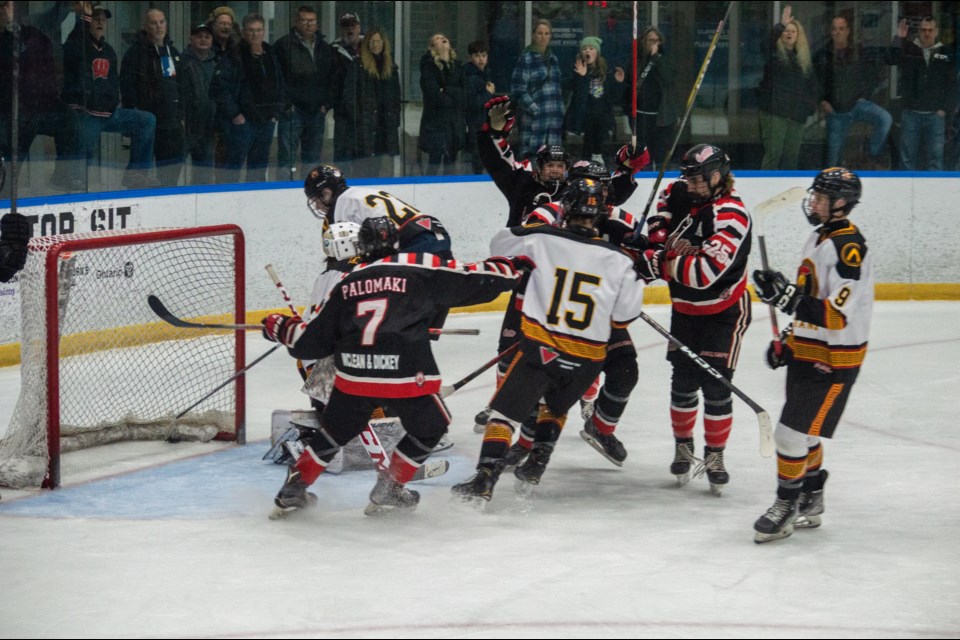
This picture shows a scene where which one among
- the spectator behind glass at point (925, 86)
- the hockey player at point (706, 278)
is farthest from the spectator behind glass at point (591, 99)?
the hockey player at point (706, 278)

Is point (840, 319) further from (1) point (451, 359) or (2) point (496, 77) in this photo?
(2) point (496, 77)

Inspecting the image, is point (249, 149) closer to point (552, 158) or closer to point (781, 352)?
point (552, 158)

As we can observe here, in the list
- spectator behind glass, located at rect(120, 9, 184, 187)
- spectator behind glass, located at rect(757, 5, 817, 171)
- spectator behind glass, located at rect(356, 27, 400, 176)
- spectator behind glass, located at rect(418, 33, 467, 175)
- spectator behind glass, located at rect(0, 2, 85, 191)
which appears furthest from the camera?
spectator behind glass, located at rect(757, 5, 817, 171)

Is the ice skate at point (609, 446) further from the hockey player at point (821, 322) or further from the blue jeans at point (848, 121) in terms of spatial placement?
the blue jeans at point (848, 121)

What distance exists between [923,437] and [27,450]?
3422 mm

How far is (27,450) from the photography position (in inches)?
198

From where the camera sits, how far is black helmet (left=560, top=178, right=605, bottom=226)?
181 inches

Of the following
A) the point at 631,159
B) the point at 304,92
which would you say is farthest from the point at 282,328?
the point at 304,92

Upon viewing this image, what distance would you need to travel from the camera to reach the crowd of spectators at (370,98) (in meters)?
7.50

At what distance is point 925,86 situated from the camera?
950cm

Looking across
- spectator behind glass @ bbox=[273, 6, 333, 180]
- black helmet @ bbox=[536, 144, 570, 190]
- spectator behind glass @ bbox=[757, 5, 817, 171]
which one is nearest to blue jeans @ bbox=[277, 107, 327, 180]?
spectator behind glass @ bbox=[273, 6, 333, 180]

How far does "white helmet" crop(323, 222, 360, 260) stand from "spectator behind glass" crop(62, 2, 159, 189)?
3.35 m

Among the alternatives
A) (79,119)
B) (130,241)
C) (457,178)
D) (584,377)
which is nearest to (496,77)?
(457,178)

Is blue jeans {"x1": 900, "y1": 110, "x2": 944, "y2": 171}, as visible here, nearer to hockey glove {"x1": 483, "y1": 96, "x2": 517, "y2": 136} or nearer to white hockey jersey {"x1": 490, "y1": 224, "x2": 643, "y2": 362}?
hockey glove {"x1": 483, "y1": 96, "x2": 517, "y2": 136}
